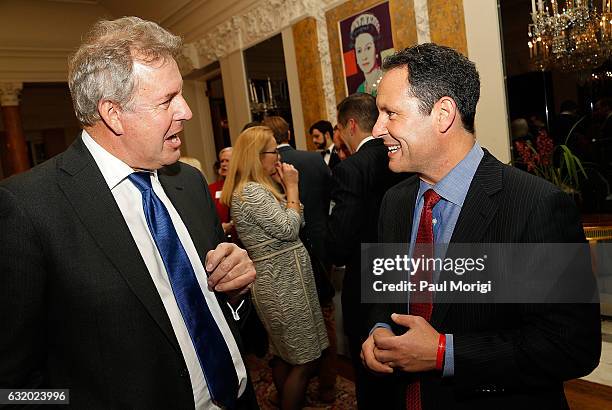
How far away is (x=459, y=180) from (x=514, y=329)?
1.51ft

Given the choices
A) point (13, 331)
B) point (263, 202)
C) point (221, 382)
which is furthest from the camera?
point (263, 202)

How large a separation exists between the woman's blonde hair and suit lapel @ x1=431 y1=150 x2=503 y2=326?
1.74 metres

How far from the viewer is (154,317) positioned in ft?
4.11

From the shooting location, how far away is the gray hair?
1323 millimetres

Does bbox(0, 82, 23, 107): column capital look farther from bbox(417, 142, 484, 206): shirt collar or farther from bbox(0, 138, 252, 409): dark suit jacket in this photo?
bbox(417, 142, 484, 206): shirt collar

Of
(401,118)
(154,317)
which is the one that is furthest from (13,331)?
(401,118)

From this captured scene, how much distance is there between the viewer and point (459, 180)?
1471 millimetres

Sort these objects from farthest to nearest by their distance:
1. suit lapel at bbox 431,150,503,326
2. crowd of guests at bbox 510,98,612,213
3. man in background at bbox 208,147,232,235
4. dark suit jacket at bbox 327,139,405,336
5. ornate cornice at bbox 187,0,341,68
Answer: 1. ornate cornice at bbox 187,0,341,68
2. man in background at bbox 208,147,232,235
3. crowd of guests at bbox 510,98,612,213
4. dark suit jacket at bbox 327,139,405,336
5. suit lapel at bbox 431,150,503,326

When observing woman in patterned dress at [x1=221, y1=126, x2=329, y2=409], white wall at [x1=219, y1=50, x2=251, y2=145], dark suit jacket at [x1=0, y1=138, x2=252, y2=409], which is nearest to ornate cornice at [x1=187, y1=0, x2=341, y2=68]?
white wall at [x1=219, y1=50, x2=251, y2=145]

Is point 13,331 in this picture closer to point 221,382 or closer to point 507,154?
point 221,382

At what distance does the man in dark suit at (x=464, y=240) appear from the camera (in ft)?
4.15


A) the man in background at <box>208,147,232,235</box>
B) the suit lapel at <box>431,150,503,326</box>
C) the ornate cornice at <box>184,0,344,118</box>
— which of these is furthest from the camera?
the ornate cornice at <box>184,0,344,118</box>

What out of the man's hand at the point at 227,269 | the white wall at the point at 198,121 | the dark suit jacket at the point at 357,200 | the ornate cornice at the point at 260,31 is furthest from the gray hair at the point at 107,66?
the white wall at the point at 198,121

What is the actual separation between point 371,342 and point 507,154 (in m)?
3.15
